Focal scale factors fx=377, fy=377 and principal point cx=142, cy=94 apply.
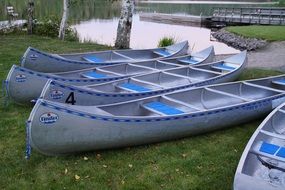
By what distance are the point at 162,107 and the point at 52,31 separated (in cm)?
1141

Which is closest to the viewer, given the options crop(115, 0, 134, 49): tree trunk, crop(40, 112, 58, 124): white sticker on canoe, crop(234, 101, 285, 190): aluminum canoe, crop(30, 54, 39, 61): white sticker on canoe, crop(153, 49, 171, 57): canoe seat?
crop(234, 101, 285, 190): aluminum canoe

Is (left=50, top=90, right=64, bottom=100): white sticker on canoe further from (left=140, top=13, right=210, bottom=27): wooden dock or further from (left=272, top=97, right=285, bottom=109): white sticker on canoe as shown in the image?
(left=140, top=13, right=210, bottom=27): wooden dock

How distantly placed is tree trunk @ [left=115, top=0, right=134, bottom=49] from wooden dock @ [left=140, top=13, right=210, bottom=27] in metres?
20.1

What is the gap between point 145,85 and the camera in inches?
313

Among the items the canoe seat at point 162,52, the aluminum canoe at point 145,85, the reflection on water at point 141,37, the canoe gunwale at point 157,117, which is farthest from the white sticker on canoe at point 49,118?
the reflection on water at point 141,37

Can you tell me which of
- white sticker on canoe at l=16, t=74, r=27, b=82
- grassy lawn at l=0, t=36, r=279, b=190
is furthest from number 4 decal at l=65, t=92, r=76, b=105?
white sticker on canoe at l=16, t=74, r=27, b=82

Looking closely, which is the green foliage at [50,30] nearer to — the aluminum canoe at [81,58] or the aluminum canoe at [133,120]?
the aluminum canoe at [81,58]

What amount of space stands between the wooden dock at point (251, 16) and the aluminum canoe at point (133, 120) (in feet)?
70.8

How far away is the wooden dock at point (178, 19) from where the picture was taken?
107 feet

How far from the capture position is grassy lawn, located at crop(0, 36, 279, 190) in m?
4.75

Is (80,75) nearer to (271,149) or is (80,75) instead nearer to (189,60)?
(189,60)

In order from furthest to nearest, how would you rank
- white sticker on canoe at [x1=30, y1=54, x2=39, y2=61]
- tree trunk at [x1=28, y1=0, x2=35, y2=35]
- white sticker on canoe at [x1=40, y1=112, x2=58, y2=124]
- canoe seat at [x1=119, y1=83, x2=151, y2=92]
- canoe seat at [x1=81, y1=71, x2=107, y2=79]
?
tree trunk at [x1=28, y1=0, x2=35, y2=35] < white sticker on canoe at [x1=30, y1=54, x2=39, y2=61] < canoe seat at [x1=81, y1=71, x2=107, y2=79] < canoe seat at [x1=119, y1=83, x2=151, y2=92] < white sticker on canoe at [x1=40, y1=112, x2=58, y2=124]

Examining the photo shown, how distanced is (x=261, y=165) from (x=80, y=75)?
15.3 ft

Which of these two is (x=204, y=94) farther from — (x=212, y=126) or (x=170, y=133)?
(x=170, y=133)
